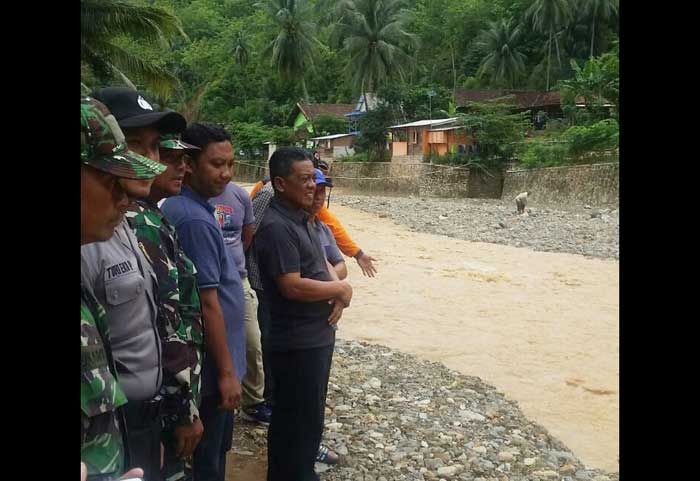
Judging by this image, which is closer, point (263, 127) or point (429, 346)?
point (429, 346)

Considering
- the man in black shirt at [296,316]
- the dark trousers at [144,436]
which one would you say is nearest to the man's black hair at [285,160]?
the man in black shirt at [296,316]

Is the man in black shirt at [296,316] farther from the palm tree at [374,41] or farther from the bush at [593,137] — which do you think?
the palm tree at [374,41]

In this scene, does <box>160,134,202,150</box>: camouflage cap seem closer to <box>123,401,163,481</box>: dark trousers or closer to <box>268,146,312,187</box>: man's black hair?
<box>268,146,312,187</box>: man's black hair

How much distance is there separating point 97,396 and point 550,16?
47.1 meters

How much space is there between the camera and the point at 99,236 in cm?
155

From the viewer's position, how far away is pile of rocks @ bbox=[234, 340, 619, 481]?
3.99 meters

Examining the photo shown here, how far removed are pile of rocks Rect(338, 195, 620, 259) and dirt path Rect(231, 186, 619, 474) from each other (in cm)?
160

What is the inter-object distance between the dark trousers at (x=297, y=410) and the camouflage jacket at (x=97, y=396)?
50.1 inches

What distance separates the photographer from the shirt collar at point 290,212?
2949 millimetres

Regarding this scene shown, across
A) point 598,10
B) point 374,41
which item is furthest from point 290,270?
point 598,10

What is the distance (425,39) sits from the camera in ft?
179

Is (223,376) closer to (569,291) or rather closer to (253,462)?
(253,462)
